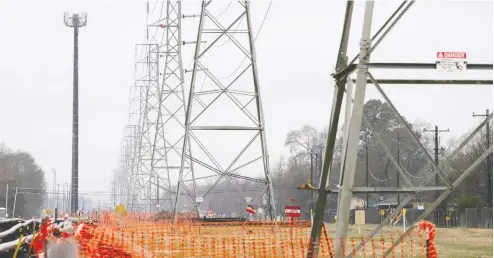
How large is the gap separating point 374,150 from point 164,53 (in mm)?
37002

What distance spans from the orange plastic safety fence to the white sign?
2.62 m

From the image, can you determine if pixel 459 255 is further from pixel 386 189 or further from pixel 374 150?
pixel 374 150

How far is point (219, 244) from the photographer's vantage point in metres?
27.2

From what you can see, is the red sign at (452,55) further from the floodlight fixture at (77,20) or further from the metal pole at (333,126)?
the floodlight fixture at (77,20)

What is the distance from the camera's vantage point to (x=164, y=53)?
62.7 m

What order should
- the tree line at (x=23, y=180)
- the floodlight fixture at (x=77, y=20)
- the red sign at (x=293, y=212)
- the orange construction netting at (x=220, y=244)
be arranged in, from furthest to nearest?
the tree line at (x=23, y=180) < the floodlight fixture at (x=77, y=20) < the red sign at (x=293, y=212) < the orange construction netting at (x=220, y=244)

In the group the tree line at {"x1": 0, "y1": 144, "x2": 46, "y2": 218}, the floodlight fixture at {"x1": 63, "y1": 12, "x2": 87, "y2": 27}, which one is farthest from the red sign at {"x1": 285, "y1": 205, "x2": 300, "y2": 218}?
the tree line at {"x1": 0, "y1": 144, "x2": 46, "y2": 218}

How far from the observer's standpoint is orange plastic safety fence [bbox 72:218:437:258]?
17.6 m

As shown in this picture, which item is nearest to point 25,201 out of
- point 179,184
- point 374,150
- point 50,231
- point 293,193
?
point 293,193

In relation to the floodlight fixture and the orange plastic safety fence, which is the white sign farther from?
the floodlight fixture

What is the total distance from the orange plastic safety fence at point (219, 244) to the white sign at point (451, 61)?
2624 mm

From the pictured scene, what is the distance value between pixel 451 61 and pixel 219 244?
16.8 meters

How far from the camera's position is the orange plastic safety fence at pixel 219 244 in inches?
695

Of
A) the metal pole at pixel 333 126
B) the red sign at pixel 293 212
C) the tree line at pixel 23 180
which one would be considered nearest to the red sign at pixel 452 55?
the metal pole at pixel 333 126
